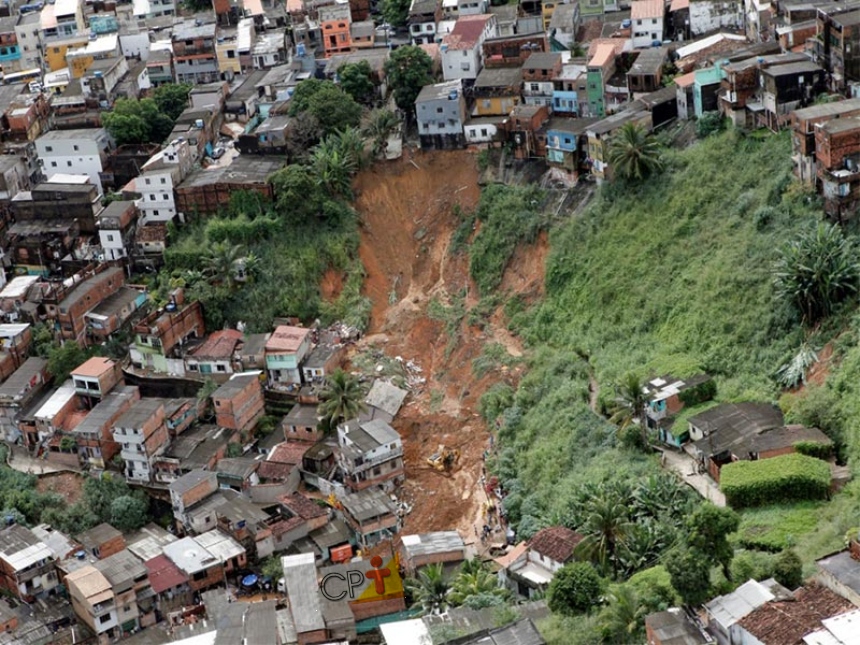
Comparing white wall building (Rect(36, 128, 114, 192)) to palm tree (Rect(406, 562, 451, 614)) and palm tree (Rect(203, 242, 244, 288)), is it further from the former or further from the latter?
palm tree (Rect(406, 562, 451, 614))

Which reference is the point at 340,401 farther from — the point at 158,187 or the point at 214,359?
the point at 158,187

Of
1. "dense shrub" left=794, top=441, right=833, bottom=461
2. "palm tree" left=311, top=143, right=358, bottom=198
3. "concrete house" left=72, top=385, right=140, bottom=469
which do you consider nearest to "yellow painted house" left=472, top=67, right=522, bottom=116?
"palm tree" left=311, top=143, right=358, bottom=198

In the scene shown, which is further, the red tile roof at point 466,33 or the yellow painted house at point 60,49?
the yellow painted house at point 60,49

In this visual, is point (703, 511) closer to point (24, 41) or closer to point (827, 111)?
point (827, 111)

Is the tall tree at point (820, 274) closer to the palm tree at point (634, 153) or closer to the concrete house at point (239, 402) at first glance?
the palm tree at point (634, 153)

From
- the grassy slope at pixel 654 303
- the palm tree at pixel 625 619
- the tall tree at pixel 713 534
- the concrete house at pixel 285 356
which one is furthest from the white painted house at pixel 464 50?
the palm tree at pixel 625 619

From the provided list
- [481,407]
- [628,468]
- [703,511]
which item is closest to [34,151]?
[481,407]

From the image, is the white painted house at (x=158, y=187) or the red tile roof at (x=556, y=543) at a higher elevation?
the white painted house at (x=158, y=187)
